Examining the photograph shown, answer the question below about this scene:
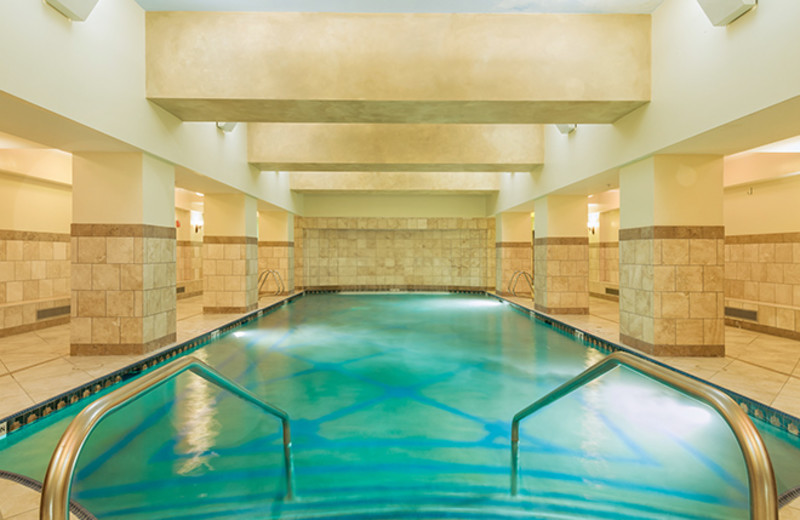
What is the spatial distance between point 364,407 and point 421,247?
1208 centimetres

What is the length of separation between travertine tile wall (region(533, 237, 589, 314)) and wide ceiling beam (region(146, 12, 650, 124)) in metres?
4.89

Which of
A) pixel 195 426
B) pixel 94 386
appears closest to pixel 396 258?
pixel 94 386

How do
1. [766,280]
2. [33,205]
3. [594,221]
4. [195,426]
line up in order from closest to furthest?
1. [195,426]
2. [766,280]
3. [33,205]
4. [594,221]

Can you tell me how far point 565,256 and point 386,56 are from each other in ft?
21.0

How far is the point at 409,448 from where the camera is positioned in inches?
126

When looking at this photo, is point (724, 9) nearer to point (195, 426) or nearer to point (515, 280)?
point (195, 426)

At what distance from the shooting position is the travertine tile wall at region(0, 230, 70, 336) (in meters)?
7.12

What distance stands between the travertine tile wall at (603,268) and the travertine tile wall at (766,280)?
400cm

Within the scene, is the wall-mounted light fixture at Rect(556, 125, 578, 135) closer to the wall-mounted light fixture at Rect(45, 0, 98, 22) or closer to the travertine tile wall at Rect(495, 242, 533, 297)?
the travertine tile wall at Rect(495, 242, 533, 297)

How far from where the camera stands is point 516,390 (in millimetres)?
4625

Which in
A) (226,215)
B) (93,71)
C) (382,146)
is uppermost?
(382,146)

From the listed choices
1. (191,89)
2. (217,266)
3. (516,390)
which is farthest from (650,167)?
(217,266)

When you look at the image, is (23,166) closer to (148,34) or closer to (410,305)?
(148,34)

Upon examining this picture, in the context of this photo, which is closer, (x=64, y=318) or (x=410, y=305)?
(x=64, y=318)
